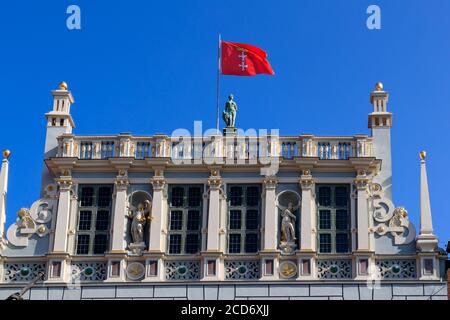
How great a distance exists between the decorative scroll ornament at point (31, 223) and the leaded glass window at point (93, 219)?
1252 millimetres

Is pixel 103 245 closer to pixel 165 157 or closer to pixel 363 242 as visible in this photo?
pixel 165 157

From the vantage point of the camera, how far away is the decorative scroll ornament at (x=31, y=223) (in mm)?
51938

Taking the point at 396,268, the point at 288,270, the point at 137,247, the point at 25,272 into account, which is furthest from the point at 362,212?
the point at 25,272

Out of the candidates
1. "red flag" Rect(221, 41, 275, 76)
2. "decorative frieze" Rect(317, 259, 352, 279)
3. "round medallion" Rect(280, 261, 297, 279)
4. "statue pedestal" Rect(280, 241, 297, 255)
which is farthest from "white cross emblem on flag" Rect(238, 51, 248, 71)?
"decorative frieze" Rect(317, 259, 352, 279)

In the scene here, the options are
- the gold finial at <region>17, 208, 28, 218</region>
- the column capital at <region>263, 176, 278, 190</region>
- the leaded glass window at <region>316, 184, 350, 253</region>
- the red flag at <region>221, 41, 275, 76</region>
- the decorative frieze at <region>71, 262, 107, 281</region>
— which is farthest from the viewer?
the red flag at <region>221, 41, 275, 76</region>

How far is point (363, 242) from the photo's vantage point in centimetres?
→ 5078

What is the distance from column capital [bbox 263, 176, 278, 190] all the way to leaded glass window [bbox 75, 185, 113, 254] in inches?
240

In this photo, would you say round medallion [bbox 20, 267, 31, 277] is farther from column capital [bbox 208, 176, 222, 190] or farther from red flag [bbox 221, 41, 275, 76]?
red flag [bbox 221, 41, 275, 76]

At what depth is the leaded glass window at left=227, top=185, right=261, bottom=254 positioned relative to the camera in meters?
51.2

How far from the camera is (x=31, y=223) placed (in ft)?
171
